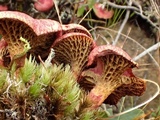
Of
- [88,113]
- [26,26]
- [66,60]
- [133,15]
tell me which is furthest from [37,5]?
[88,113]

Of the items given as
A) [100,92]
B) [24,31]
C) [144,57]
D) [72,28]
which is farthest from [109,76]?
[144,57]

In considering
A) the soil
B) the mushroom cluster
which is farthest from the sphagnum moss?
the soil

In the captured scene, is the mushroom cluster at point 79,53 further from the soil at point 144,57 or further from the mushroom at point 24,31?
the soil at point 144,57

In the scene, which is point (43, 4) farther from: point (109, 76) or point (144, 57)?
point (109, 76)

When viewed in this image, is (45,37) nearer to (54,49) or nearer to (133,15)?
(54,49)

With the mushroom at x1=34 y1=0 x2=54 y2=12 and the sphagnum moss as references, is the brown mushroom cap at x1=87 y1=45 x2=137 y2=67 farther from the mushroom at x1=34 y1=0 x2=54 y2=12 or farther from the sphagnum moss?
the mushroom at x1=34 y1=0 x2=54 y2=12

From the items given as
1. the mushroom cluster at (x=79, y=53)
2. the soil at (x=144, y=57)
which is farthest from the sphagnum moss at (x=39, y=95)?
the soil at (x=144, y=57)
